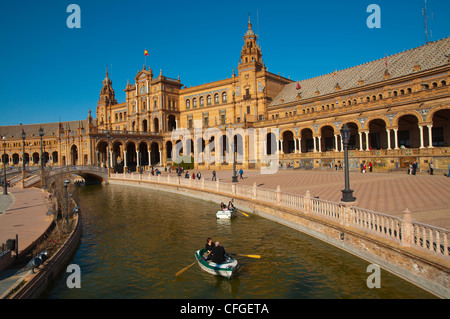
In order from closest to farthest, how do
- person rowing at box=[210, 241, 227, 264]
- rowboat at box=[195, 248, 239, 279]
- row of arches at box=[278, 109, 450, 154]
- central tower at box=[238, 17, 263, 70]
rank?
rowboat at box=[195, 248, 239, 279]
person rowing at box=[210, 241, 227, 264]
row of arches at box=[278, 109, 450, 154]
central tower at box=[238, 17, 263, 70]

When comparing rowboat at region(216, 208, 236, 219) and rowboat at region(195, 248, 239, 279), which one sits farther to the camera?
rowboat at region(216, 208, 236, 219)

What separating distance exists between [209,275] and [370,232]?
19.0 feet

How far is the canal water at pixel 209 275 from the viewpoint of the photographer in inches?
360

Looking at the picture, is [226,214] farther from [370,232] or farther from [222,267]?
[370,232]

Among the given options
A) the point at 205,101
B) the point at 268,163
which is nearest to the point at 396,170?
the point at 268,163

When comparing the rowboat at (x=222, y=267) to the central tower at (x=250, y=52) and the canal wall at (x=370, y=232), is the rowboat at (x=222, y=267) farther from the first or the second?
the central tower at (x=250, y=52)

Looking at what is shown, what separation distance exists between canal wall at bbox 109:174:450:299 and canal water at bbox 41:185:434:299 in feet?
1.27

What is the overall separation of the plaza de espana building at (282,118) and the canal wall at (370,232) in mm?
21453

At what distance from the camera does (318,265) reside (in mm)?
10859

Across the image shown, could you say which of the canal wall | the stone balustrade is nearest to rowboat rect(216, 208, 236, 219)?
the canal wall

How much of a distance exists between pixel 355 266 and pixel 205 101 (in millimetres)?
61573

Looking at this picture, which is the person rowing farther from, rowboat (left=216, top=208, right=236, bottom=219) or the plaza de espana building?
the plaza de espana building

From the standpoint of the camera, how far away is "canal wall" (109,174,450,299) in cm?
785

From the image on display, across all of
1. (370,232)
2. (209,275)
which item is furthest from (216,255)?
(370,232)
